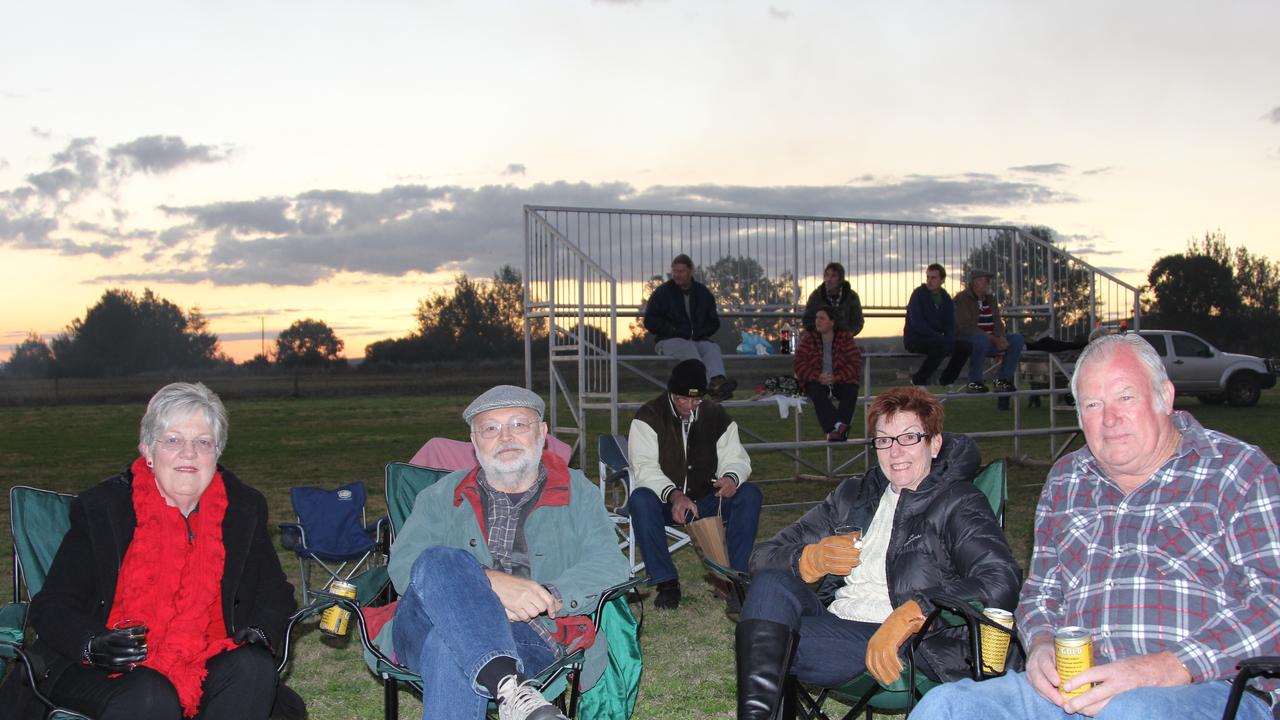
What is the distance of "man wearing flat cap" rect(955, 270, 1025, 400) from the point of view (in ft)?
32.7

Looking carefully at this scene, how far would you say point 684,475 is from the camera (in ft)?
Result: 18.8

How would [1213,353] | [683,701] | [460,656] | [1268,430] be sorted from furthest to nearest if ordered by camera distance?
[1213,353] < [1268,430] < [683,701] < [460,656]

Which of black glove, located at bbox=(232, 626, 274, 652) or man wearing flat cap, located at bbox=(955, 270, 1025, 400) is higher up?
man wearing flat cap, located at bbox=(955, 270, 1025, 400)

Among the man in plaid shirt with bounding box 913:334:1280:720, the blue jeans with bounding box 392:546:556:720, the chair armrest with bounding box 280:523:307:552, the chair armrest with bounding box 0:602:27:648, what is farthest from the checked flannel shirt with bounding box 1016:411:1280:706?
the chair armrest with bounding box 280:523:307:552

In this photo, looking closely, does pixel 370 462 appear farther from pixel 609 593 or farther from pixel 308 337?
pixel 308 337

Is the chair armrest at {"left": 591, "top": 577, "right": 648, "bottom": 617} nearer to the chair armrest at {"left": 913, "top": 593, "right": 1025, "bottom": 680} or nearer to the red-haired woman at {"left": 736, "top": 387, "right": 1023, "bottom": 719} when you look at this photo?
the red-haired woman at {"left": 736, "top": 387, "right": 1023, "bottom": 719}

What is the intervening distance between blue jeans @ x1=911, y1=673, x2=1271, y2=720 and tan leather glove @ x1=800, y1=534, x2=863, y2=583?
78 centimetres

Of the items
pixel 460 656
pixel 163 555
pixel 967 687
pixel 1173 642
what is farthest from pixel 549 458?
pixel 1173 642

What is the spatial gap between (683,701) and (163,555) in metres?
2.00

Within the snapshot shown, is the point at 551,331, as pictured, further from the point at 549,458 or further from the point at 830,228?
the point at 549,458

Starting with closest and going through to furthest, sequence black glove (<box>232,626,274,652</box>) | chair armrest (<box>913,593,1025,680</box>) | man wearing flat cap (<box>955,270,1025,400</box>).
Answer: chair armrest (<box>913,593,1025,680</box>)
black glove (<box>232,626,274,652</box>)
man wearing flat cap (<box>955,270,1025,400</box>)

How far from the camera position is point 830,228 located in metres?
10.4

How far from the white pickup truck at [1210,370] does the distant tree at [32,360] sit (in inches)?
1348

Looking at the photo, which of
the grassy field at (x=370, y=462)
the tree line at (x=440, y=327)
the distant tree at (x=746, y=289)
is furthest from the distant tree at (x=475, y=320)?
the distant tree at (x=746, y=289)
